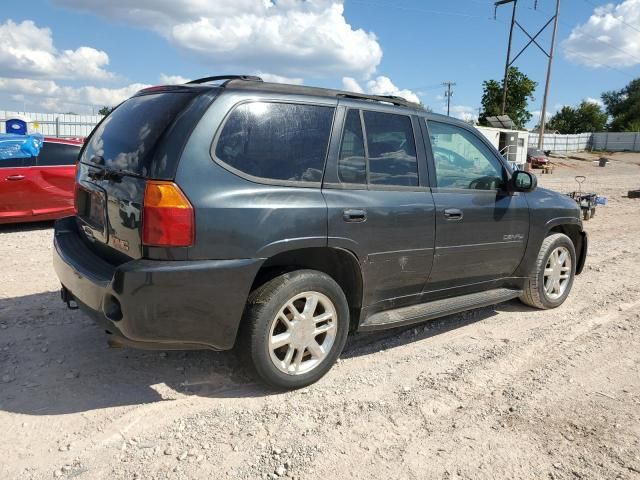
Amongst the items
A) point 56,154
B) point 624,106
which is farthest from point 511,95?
point 624,106

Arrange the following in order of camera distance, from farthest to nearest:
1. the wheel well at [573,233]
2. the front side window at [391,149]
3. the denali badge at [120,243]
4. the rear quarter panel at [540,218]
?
the wheel well at [573,233] → the rear quarter panel at [540,218] → the front side window at [391,149] → the denali badge at [120,243]

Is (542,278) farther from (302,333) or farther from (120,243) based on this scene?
(120,243)

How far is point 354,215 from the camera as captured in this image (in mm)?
3354

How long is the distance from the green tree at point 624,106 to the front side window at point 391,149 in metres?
79.4

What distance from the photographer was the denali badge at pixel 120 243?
290 cm

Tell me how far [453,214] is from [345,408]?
1.63 m

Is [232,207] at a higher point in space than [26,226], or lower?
higher

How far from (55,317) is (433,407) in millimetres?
3097

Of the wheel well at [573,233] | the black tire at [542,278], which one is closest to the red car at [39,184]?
the black tire at [542,278]

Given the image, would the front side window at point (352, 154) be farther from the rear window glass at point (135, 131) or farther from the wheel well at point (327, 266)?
the rear window glass at point (135, 131)

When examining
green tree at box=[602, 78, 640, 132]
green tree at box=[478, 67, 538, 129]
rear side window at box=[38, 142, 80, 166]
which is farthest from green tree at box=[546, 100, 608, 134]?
rear side window at box=[38, 142, 80, 166]

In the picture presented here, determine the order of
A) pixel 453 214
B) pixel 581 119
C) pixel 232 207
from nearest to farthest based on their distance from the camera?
pixel 232 207
pixel 453 214
pixel 581 119

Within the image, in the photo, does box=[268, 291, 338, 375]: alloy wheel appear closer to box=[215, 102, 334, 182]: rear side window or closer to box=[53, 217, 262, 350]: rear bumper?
box=[53, 217, 262, 350]: rear bumper

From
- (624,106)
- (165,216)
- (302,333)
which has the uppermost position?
(624,106)
